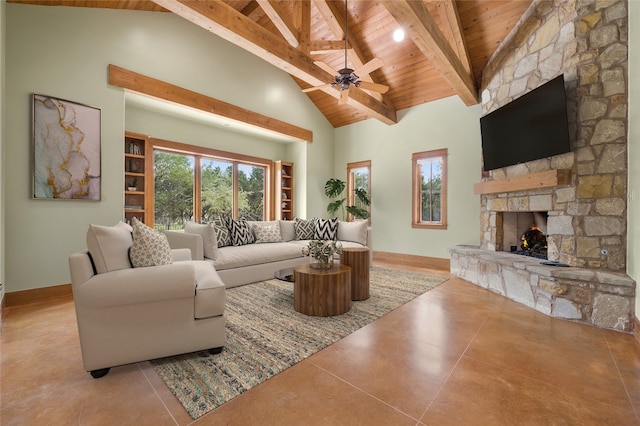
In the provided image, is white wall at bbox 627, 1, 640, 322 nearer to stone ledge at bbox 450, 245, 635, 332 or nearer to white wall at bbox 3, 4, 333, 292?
stone ledge at bbox 450, 245, 635, 332

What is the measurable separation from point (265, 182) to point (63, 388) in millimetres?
5384

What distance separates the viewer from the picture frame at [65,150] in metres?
3.18

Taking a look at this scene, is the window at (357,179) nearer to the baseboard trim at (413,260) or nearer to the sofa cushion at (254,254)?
the baseboard trim at (413,260)

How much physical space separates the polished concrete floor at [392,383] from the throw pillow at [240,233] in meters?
2.14

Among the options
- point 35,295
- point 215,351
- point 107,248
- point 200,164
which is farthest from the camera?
point 200,164

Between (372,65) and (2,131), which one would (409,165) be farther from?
(2,131)

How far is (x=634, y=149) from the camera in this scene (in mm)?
2545

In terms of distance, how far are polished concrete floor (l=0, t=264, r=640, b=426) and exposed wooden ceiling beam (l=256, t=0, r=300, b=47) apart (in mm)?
4057

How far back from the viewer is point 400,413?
146 cm

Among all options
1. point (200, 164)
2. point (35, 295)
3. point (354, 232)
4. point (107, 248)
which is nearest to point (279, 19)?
point (200, 164)

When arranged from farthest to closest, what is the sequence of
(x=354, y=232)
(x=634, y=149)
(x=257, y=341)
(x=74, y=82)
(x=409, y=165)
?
(x=409, y=165)
(x=354, y=232)
(x=74, y=82)
(x=634, y=149)
(x=257, y=341)

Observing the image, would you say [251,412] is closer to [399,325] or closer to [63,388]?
[63,388]

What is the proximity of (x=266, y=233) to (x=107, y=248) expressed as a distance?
2890 millimetres

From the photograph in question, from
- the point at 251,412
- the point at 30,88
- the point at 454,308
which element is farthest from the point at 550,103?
the point at 30,88
